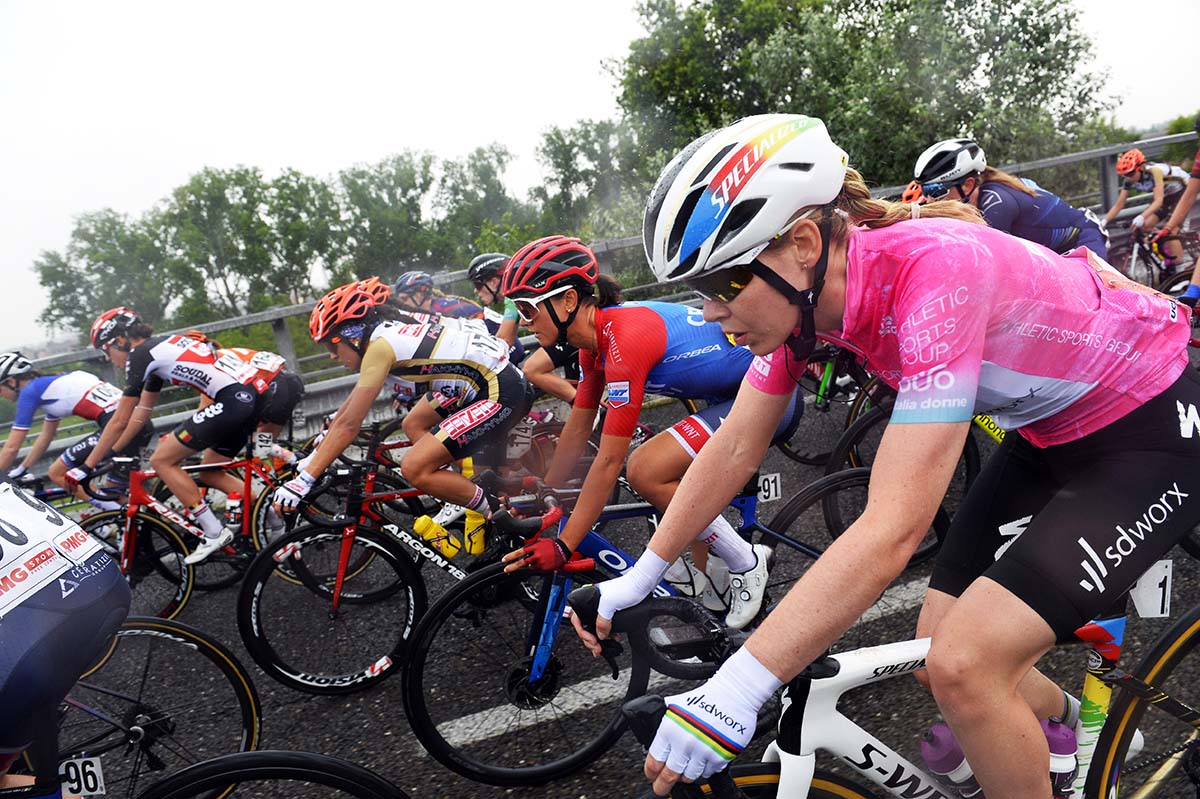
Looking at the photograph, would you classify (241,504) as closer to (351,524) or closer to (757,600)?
(351,524)

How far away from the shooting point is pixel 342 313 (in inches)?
192

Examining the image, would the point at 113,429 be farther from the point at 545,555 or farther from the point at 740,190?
the point at 740,190

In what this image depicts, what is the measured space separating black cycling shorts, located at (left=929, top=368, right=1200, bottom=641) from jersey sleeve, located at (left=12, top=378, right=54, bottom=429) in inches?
278

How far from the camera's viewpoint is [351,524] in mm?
3898

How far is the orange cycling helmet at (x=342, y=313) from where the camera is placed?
15.9 ft

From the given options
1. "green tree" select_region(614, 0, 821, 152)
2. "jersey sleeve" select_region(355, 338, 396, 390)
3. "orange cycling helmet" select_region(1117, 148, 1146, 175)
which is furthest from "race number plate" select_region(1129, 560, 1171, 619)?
"green tree" select_region(614, 0, 821, 152)

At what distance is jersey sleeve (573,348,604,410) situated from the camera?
3.72 m

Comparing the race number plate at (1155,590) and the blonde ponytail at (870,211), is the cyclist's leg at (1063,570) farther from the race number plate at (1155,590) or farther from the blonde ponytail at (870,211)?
the blonde ponytail at (870,211)

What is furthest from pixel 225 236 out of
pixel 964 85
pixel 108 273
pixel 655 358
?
pixel 655 358

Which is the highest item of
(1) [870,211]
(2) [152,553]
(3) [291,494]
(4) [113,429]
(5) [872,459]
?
(1) [870,211]

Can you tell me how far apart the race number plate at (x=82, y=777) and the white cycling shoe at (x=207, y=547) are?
124 inches

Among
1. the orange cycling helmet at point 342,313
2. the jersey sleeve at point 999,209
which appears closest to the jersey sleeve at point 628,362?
the orange cycling helmet at point 342,313

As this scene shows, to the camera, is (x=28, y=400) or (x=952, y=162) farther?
(x=28, y=400)

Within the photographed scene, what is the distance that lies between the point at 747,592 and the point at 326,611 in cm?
241
